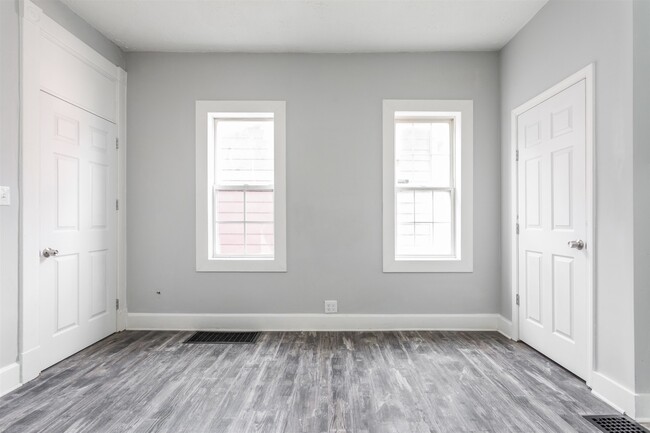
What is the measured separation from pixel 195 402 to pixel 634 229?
9.08 ft

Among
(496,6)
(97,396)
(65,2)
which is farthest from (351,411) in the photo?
(65,2)

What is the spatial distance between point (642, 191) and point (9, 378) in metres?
4.07

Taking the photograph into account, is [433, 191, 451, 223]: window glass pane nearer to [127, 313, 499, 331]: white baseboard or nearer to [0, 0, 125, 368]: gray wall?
[127, 313, 499, 331]: white baseboard

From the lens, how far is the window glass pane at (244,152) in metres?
3.81

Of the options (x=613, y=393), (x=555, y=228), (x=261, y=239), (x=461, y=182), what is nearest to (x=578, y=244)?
(x=555, y=228)

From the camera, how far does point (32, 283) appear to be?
2.57 metres

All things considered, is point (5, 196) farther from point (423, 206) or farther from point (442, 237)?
point (442, 237)

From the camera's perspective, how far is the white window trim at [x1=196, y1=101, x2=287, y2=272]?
368cm

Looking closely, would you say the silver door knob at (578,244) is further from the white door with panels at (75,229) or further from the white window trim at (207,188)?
the white door with panels at (75,229)

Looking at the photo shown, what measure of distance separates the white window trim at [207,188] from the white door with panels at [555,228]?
225 centimetres

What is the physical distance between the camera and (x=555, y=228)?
9.25 ft

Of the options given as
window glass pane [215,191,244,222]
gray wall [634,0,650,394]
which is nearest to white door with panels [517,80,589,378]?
gray wall [634,0,650,394]

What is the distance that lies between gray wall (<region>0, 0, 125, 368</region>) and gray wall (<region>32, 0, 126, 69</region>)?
37 cm

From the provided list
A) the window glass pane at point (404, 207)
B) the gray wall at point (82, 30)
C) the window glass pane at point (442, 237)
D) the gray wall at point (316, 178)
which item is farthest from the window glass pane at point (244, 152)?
the window glass pane at point (442, 237)
